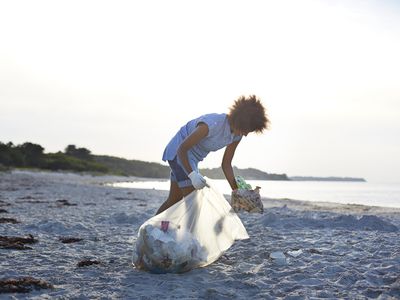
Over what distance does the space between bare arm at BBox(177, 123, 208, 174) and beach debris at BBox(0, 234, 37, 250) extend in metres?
2.49

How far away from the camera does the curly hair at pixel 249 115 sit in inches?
180

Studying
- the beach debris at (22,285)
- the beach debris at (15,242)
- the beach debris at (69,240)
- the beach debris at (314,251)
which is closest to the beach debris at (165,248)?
Answer: the beach debris at (22,285)

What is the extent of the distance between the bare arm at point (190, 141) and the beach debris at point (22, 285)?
175cm

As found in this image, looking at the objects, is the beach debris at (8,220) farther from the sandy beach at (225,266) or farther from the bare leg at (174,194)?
the bare leg at (174,194)

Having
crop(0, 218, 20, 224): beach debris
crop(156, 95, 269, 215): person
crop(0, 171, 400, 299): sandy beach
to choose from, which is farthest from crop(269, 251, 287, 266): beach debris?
crop(0, 218, 20, 224): beach debris

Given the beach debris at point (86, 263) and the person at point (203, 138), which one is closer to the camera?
the person at point (203, 138)

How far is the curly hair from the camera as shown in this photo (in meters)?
4.58

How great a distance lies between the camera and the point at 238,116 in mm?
4625

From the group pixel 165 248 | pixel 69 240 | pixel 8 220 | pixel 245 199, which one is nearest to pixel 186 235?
pixel 165 248

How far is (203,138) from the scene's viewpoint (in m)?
4.75

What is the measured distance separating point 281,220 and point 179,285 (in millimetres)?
4948

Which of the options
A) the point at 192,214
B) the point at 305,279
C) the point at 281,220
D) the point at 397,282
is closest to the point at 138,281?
the point at 192,214

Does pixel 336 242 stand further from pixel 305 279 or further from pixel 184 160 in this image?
pixel 184 160

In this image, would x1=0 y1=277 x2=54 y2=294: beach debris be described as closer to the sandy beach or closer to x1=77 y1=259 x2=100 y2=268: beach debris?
the sandy beach
